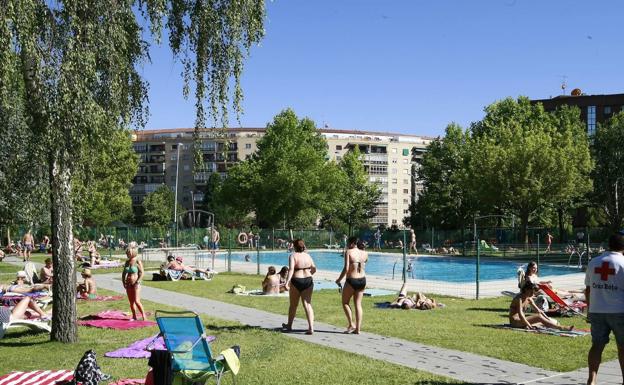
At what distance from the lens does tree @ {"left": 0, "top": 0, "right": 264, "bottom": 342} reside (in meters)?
8.18

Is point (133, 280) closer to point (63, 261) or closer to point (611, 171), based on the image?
A: point (63, 261)

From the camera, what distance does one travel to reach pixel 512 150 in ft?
149

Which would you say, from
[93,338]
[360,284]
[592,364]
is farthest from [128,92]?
[592,364]

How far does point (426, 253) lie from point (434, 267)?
34.5ft

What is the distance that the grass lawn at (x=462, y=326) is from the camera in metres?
9.62

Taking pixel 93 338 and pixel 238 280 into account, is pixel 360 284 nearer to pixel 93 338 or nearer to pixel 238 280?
pixel 93 338

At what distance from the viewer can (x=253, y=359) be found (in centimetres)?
917

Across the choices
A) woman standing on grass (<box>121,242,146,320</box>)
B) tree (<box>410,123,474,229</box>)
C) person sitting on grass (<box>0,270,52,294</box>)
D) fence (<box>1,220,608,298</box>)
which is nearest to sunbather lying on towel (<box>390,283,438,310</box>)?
fence (<box>1,220,608,298</box>)

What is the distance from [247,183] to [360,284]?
165 ft

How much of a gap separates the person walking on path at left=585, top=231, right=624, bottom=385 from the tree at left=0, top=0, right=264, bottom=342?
578cm

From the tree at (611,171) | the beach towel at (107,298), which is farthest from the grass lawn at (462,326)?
the tree at (611,171)

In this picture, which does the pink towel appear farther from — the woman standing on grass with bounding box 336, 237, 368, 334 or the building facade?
the building facade

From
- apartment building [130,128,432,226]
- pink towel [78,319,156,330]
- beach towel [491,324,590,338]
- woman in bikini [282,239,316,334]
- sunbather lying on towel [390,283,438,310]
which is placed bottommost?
pink towel [78,319,156,330]

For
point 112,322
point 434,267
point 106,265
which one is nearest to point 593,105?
point 434,267
